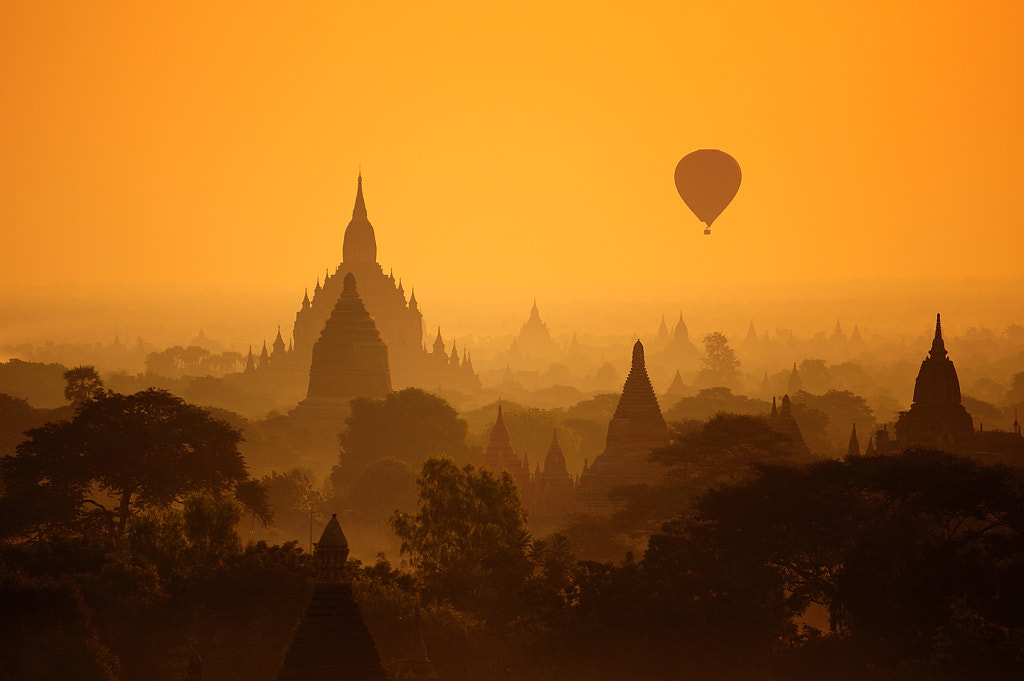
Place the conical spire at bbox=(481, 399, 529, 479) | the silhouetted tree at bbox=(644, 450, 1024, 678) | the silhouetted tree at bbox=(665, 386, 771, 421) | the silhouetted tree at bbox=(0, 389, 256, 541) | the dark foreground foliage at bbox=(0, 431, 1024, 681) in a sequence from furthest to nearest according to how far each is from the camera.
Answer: the silhouetted tree at bbox=(665, 386, 771, 421), the conical spire at bbox=(481, 399, 529, 479), the silhouetted tree at bbox=(0, 389, 256, 541), the silhouetted tree at bbox=(644, 450, 1024, 678), the dark foreground foliage at bbox=(0, 431, 1024, 681)

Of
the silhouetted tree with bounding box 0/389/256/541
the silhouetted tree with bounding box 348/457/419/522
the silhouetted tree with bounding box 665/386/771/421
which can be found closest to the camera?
the silhouetted tree with bounding box 0/389/256/541

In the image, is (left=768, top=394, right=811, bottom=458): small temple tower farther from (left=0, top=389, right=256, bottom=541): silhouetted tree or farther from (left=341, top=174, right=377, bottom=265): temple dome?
(left=341, top=174, right=377, bottom=265): temple dome

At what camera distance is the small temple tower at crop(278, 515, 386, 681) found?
3550cm

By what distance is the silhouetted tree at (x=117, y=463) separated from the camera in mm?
58438

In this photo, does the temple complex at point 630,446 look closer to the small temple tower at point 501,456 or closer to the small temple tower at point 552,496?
the small temple tower at point 552,496

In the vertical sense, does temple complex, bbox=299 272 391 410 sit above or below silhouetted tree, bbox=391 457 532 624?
above

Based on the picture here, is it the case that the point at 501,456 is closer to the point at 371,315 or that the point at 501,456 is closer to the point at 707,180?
the point at 707,180

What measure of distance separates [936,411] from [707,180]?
41.2 meters

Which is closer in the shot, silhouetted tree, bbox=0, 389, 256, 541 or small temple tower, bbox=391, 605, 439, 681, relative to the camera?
small temple tower, bbox=391, 605, 439, 681

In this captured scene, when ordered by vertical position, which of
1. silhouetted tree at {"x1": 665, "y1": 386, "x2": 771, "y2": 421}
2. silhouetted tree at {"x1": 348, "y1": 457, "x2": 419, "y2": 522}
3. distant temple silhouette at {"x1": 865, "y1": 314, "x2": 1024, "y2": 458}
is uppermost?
distant temple silhouette at {"x1": 865, "y1": 314, "x2": 1024, "y2": 458}

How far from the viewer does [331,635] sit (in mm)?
35656

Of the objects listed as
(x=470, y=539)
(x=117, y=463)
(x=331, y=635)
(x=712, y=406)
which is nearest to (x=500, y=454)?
(x=117, y=463)

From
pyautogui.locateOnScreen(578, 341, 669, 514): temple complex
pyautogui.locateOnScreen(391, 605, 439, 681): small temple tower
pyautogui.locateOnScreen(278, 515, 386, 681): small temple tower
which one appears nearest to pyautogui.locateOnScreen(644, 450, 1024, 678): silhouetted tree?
pyautogui.locateOnScreen(391, 605, 439, 681): small temple tower

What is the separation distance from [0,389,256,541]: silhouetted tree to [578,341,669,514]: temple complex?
1580 cm
